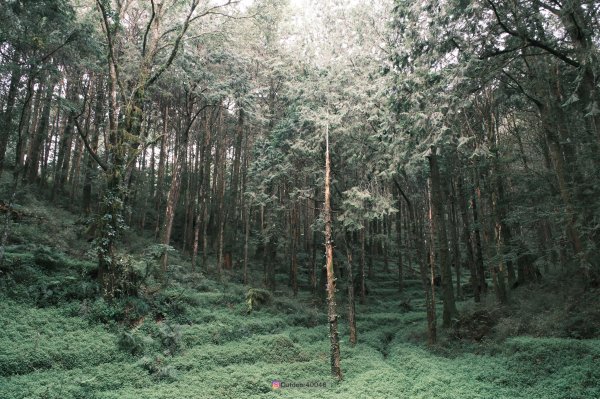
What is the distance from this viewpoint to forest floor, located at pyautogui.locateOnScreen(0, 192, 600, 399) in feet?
28.9

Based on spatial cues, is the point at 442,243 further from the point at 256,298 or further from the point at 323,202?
the point at 256,298

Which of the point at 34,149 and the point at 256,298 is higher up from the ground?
the point at 34,149

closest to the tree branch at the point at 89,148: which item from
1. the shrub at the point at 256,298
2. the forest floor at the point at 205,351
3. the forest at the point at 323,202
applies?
the forest at the point at 323,202

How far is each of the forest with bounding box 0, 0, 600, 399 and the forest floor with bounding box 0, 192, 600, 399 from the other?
0.24 ft

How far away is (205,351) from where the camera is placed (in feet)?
38.2

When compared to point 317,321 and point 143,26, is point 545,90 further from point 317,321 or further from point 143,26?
point 143,26

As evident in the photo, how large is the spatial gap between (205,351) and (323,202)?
6850 mm

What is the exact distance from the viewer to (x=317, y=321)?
1823cm

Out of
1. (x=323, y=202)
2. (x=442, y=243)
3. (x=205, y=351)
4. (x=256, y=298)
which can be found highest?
(x=323, y=202)

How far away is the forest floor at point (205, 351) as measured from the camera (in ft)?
28.9

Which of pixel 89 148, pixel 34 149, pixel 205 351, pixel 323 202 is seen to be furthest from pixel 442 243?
pixel 34 149

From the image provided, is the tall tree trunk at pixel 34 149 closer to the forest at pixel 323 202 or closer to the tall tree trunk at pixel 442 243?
the forest at pixel 323 202

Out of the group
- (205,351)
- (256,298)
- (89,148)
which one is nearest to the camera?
(205,351)

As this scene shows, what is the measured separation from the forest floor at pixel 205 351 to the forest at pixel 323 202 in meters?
0.07
